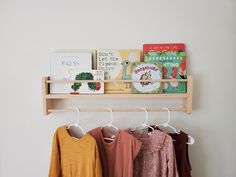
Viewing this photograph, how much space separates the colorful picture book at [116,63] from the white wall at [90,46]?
2.6 inches

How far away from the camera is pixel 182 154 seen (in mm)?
1434

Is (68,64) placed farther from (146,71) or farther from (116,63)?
(146,71)

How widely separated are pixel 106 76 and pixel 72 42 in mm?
305

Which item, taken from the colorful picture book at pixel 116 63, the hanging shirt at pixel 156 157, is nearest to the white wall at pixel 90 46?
the colorful picture book at pixel 116 63

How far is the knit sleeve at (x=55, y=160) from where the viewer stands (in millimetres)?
1392

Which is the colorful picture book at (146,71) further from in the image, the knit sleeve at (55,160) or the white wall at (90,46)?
the knit sleeve at (55,160)

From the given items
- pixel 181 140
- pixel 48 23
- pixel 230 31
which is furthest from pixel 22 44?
pixel 230 31

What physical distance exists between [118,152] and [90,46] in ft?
2.17

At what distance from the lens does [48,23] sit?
1.54 m

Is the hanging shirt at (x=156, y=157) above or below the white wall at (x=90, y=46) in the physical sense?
below

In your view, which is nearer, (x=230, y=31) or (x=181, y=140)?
(x=181, y=140)

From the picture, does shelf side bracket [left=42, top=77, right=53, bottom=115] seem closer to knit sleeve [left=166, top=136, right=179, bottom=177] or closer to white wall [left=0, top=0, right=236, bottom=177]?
white wall [left=0, top=0, right=236, bottom=177]

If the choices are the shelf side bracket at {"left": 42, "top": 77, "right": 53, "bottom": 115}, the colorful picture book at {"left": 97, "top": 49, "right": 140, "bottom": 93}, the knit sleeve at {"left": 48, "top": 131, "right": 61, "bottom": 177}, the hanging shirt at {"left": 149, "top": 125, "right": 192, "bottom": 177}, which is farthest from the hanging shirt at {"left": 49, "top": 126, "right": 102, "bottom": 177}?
the hanging shirt at {"left": 149, "top": 125, "right": 192, "bottom": 177}

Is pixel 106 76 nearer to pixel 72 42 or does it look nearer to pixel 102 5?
pixel 72 42
